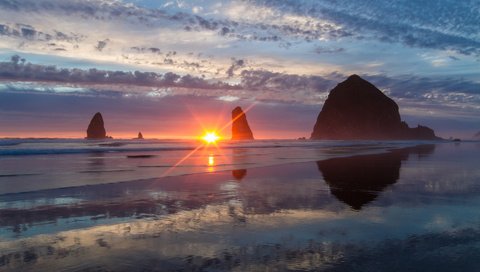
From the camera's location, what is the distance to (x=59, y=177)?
64.1 ft

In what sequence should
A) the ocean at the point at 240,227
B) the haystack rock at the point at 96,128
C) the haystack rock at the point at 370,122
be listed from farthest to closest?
the haystack rock at the point at 370,122 → the haystack rock at the point at 96,128 → the ocean at the point at 240,227

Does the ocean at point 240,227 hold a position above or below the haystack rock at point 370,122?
below

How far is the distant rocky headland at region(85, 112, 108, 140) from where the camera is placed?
185 m

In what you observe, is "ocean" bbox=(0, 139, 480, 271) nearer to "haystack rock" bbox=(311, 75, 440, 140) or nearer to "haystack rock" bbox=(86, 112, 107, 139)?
"haystack rock" bbox=(86, 112, 107, 139)

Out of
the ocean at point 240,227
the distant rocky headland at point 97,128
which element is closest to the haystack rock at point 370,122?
the distant rocky headland at point 97,128

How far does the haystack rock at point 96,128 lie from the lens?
18469cm

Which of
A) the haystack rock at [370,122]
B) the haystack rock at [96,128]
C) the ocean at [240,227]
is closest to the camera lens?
the ocean at [240,227]

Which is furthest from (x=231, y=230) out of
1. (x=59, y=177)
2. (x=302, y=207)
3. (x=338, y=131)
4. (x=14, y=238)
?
(x=338, y=131)

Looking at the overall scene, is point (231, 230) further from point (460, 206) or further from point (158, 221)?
point (460, 206)

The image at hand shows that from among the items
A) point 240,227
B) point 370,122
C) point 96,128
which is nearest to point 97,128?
point 96,128

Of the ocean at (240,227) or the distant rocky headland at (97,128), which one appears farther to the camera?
the distant rocky headland at (97,128)

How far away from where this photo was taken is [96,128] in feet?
614

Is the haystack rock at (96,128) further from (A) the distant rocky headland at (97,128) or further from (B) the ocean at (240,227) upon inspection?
(B) the ocean at (240,227)

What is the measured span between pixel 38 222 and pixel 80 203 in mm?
2634
